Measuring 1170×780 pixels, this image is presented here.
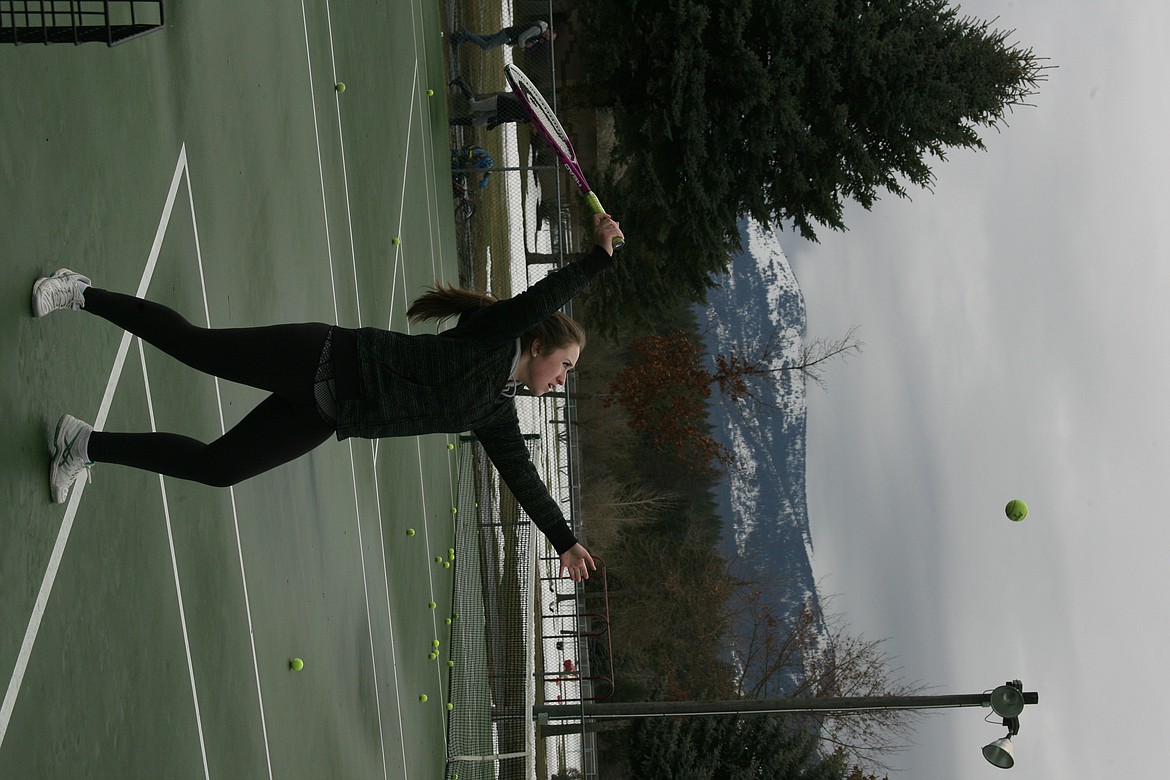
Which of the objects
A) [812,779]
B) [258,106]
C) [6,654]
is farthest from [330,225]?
[812,779]

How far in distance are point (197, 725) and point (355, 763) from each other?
273 cm

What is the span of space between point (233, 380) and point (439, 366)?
30.3 inches

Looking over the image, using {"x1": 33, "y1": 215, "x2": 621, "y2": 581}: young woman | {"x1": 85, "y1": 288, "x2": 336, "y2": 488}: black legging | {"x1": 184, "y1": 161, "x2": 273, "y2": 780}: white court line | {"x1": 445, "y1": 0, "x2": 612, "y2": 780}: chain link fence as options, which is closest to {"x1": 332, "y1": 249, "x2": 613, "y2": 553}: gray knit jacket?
{"x1": 33, "y1": 215, "x2": 621, "y2": 581}: young woman

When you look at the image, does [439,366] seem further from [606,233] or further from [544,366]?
[606,233]

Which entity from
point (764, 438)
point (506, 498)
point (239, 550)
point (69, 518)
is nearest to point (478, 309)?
point (69, 518)

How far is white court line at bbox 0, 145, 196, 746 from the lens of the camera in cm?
320

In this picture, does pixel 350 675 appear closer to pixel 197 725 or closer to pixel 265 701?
pixel 265 701

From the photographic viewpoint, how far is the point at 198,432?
5.15m

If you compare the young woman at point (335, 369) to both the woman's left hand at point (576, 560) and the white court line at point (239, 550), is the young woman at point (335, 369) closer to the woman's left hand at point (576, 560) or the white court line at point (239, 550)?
the woman's left hand at point (576, 560)

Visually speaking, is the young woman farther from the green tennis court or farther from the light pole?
the light pole

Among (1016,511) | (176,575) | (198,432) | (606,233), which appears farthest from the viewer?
(1016,511)

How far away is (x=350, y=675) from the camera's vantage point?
727 centimetres

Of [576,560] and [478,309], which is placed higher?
[478,309]

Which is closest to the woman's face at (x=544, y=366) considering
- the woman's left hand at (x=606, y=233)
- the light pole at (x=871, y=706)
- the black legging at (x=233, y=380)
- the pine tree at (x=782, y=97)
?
the woman's left hand at (x=606, y=233)
